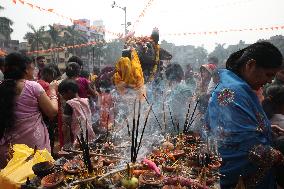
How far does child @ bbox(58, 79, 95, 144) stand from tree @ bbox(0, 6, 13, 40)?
43.7m

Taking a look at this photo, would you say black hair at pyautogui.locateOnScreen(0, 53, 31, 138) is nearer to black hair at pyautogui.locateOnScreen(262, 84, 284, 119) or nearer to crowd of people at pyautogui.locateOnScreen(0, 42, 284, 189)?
crowd of people at pyautogui.locateOnScreen(0, 42, 284, 189)

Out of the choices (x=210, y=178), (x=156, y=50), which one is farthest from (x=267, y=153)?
(x=156, y=50)

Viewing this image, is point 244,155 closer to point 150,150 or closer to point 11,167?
point 150,150

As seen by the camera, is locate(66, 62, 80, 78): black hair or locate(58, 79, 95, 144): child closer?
locate(58, 79, 95, 144): child

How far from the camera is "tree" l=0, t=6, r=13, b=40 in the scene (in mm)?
43719

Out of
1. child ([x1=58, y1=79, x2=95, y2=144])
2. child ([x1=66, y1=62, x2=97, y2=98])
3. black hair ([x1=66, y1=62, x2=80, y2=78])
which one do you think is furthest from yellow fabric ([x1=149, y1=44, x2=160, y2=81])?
child ([x1=58, y1=79, x2=95, y2=144])

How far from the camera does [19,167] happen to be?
324 cm

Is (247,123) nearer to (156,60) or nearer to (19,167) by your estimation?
(19,167)

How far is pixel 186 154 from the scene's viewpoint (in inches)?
150

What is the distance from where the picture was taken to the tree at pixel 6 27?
43.7 metres

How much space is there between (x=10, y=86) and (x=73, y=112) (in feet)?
4.06

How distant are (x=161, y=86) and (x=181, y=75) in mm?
620

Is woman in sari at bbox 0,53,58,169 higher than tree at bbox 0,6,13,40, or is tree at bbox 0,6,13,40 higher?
tree at bbox 0,6,13,40

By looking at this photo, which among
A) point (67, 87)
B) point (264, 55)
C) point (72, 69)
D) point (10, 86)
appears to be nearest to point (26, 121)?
point (10, 86)
